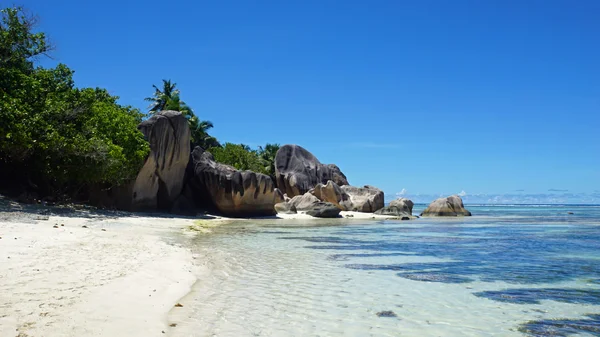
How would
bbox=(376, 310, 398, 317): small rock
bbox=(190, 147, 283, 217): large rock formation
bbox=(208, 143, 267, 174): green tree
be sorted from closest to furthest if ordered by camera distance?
bbox=(376, 310, 398, 317): small rock
bbox=(190, 147, 283, 217): large rock formation
bbox=(208, 143, 267, 174): green tree

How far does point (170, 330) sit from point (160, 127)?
26.6m

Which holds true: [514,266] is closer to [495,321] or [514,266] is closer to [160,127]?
[495,321]

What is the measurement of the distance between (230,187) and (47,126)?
52.0 ft

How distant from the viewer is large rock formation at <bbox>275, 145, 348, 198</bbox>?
54.0 meters

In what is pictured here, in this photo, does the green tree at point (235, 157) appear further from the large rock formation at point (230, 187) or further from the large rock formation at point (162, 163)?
the large rock formation at point (162, 163)

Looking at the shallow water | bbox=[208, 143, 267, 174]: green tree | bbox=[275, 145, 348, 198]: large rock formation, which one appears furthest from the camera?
bbox=[275, 145, 348, 198]: large rock formation

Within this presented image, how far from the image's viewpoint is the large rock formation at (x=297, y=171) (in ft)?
177

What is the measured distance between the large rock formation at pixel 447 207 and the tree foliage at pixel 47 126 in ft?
109

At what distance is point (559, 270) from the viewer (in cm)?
1218

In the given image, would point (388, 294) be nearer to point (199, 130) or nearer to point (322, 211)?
point (322, 211)

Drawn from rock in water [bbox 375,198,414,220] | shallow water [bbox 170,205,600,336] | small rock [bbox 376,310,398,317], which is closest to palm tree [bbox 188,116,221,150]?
rock in water [bbox 375,198,414,220]

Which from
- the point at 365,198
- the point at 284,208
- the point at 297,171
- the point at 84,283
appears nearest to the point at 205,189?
the point at 284,208

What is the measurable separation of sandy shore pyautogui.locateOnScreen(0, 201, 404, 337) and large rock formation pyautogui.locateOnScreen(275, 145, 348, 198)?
135 ft

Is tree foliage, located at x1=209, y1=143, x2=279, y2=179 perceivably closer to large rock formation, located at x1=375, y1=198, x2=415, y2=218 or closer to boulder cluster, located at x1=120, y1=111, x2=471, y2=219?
boulder cluster, located at x1=120, y1=111, x2=471, y2=219
